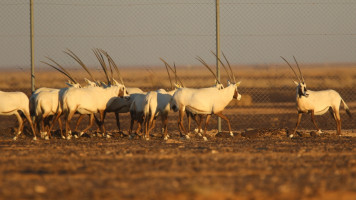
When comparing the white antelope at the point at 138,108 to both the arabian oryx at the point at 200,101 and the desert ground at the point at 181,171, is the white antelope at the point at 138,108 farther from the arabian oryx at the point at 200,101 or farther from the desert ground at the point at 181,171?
the desert ground at the point at 181,171

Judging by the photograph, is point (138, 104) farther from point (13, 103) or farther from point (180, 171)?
point (180, 171)

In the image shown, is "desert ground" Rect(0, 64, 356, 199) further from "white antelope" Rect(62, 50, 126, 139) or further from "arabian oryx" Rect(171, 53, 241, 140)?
"arabian oryx" Rect(171, 53, 241, 140)

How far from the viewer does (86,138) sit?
18406 millimetres

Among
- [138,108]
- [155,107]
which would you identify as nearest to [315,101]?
[155,107]

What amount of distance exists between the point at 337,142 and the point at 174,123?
28.2 feet

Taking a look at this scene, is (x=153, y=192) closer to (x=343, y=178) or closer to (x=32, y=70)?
(x=343, y=178)

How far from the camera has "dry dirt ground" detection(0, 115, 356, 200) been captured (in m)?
7.74

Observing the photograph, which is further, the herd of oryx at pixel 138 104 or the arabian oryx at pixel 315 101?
the arabian oryx at pixel 315 101

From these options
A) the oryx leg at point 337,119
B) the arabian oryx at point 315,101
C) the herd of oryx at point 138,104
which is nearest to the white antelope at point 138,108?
the herd of oryx at point 138,104

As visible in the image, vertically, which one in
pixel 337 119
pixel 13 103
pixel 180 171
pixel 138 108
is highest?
pixel 13 103

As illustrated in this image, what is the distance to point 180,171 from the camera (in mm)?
9633

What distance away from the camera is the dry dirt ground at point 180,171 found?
305 inches

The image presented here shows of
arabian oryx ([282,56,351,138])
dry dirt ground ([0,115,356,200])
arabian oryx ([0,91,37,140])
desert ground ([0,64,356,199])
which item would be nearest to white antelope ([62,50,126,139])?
arabian oryx ([0,91,37,140])

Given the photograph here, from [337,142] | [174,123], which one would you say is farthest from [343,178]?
[174,123]
